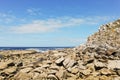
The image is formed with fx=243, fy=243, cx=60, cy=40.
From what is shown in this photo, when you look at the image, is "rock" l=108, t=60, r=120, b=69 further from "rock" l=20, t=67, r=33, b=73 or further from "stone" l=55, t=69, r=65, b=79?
"rock" l=20, t=67, r=33, b=73

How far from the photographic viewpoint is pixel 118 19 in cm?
3108

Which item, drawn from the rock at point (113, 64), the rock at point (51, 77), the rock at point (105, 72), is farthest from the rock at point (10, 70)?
the rock at point (113, 64)

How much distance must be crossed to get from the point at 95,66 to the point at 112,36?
6.40m

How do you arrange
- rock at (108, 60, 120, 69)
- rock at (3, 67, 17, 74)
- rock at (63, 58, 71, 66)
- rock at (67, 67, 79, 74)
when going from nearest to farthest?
rock at (108, 60, 120, 69) < rock at (67, 67, 79, 74) < rock at (3, 67, 17, 74) < rock at (63, 58, 71, 66)

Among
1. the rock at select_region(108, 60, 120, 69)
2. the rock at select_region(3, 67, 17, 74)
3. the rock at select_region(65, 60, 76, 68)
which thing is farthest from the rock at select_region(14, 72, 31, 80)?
the rock at select_region(108, 60, 120, 69)

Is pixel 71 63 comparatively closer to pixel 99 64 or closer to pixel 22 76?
pixel 99 64

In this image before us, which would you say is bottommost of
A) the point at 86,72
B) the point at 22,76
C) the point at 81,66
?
the point at 22,76

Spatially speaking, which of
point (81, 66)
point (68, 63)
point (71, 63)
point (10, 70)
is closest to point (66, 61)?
point (68, 63)

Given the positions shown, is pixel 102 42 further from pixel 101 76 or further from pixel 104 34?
pixel 101 76

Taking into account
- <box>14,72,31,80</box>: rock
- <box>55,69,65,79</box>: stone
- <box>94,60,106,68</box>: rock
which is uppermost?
<box>94,60,106,68</box>: rock

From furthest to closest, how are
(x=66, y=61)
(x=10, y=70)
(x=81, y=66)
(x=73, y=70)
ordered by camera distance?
(x=66, y=61) < (x=10, y=70) < (x=81, y=66) < (x=73, y=70)

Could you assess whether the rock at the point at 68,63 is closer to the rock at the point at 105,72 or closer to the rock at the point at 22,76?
the rock at the point at 105,72

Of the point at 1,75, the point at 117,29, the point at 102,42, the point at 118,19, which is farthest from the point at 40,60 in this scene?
the point at 118,19

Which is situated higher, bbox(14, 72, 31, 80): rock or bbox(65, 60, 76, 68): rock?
bbox(65, 60, 76, 68): rock
